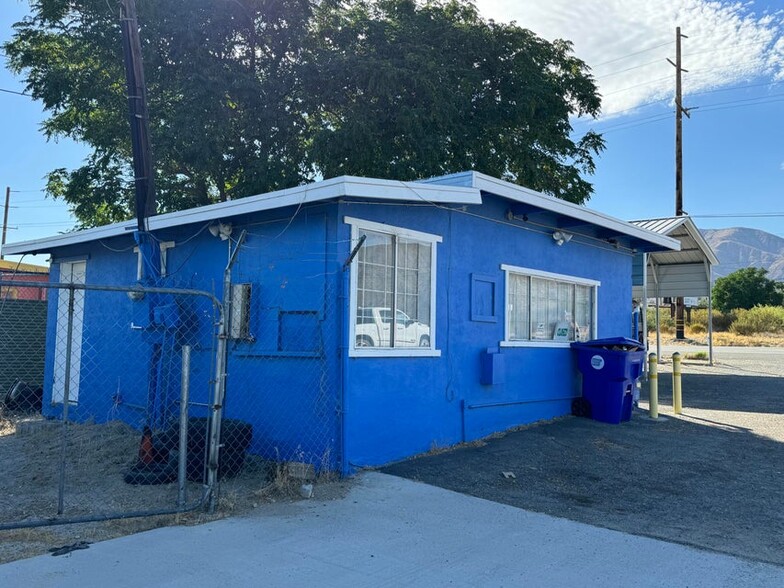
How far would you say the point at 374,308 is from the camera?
285 inches

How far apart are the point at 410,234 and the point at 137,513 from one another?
3965 millimetres

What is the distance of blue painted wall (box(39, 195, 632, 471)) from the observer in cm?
687

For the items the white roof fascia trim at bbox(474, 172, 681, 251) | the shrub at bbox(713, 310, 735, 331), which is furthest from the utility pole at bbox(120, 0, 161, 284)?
the shrub at bbox(713, 310, 735, 331)

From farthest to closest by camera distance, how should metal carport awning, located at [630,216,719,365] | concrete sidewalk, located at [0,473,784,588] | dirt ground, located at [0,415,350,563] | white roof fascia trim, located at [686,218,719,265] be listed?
metal carport awning, located at [630,216,719,365] < white roof fascia trim, located at [686,218,719,265] < dirt ground, located at [0,415,350,563] < concrete sidewalk, located at [0,473,784,588]

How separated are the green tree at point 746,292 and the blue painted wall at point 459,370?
1741 inches

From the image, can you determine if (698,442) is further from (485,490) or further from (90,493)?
(90,493)

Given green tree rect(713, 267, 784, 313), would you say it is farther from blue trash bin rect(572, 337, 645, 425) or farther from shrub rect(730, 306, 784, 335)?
blue trash bin rect(572, 337, 645, 425)

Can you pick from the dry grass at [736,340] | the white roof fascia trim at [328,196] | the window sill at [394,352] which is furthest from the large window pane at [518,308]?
the dry grass at [736,340]

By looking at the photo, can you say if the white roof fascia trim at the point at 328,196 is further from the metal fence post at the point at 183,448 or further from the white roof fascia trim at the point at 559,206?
the metal fence post at the point at 183,448

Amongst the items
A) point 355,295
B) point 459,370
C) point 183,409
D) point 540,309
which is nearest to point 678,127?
point 540,309

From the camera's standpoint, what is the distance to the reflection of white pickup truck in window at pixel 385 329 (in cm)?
707

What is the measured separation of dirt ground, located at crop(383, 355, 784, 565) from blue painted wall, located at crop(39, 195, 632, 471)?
516 mm

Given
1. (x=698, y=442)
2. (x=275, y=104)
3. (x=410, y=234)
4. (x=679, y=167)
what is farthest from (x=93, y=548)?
(x=679, y=167)

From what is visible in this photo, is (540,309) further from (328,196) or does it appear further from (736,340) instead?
(736,340)
